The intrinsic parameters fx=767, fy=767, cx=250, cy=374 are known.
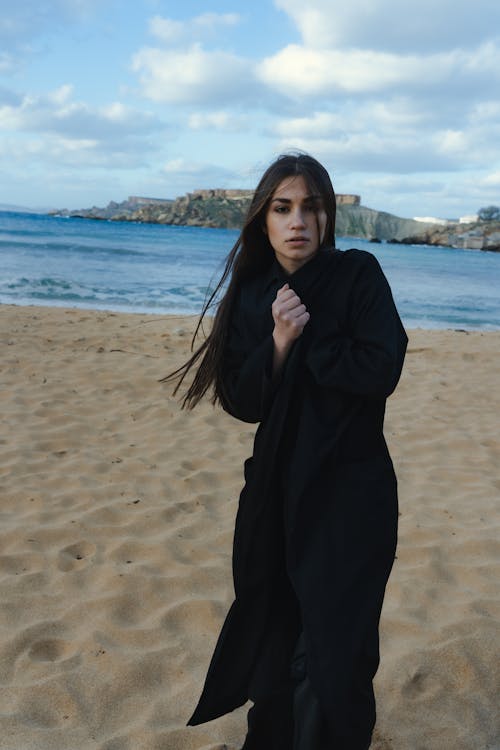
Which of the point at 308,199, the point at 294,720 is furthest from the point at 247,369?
the point at 294,720

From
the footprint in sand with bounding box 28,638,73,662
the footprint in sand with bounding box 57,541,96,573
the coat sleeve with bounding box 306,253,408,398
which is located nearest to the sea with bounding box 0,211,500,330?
the footprint in sand with bounding box 57,541,96,573

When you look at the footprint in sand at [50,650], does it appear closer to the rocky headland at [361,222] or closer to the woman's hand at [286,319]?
the woman's hand at [286,319]

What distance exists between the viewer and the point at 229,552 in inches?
157

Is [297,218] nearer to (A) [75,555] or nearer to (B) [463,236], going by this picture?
(A) [75,555]

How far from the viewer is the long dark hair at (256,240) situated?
6.73 ft

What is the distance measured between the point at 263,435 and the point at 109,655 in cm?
151

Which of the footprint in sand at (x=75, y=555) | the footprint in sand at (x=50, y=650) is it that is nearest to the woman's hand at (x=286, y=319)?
the footprint in sand at (x=50, y=650)

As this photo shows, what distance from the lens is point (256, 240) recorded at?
2.17 meters

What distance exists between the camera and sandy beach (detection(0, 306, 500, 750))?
8.92 feet

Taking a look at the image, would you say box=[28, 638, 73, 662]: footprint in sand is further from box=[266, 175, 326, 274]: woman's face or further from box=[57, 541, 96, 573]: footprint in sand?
box=[266, 175, 326, 274]: woman's face

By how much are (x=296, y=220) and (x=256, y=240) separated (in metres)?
0.19

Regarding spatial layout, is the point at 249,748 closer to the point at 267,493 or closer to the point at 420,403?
the point at 267,493

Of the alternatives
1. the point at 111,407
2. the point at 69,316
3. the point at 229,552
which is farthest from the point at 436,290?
the point at 229,552

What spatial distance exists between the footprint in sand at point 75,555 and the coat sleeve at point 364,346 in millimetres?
2228
